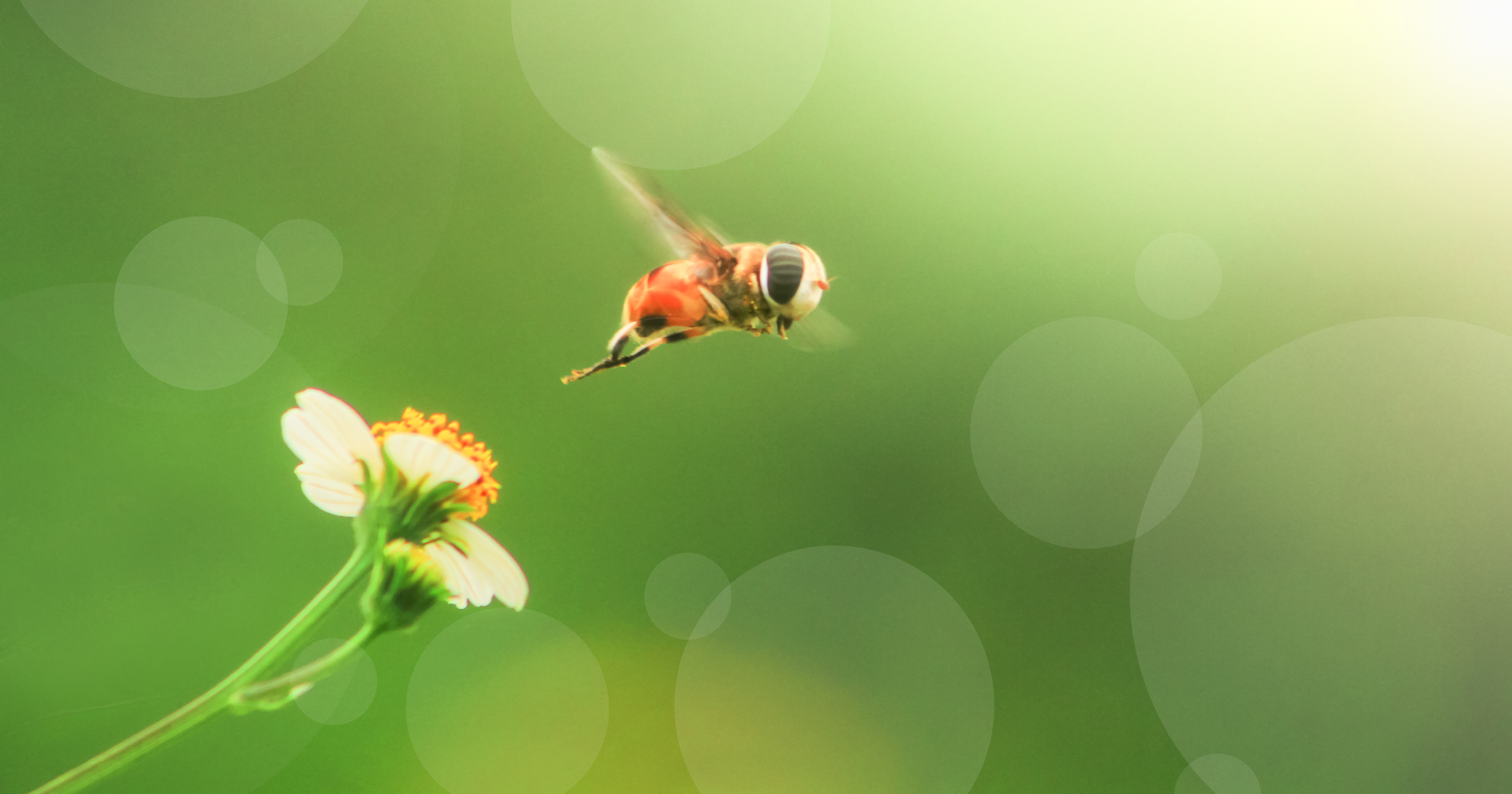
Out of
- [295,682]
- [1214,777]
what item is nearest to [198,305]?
[295,682]

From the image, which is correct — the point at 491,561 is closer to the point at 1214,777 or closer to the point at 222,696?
the point at 222,696

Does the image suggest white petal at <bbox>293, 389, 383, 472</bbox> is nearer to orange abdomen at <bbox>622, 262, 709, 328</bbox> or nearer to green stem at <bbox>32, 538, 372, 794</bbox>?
green stem at <bbox>32, 538, 372, 794</bbox>

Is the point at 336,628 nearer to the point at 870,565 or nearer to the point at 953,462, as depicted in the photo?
the point at 870,565

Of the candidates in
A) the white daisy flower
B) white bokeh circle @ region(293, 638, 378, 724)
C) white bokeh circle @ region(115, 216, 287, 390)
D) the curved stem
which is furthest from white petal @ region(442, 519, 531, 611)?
white bokeh circle @ region(115, 216, 287, 390)

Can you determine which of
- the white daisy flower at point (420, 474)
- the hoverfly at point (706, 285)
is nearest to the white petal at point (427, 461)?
the white daisy flower at point (420, 474)

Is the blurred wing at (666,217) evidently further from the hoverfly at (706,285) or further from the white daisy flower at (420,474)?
the white daisy flower at (420,474)

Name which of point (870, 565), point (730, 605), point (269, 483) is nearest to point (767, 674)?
point (730, 605)
